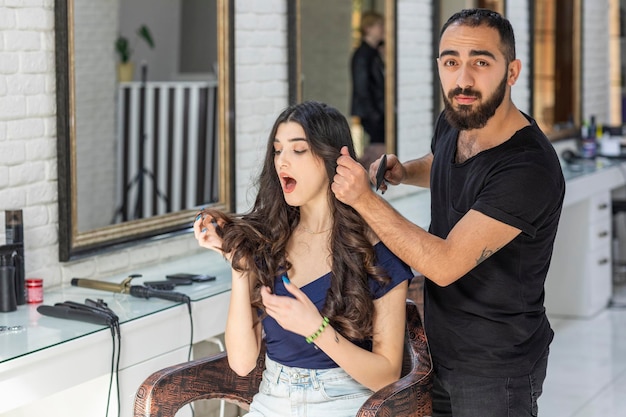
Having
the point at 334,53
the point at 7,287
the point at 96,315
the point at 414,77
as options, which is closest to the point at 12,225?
the point at 7,287

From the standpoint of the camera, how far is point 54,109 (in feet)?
9.43

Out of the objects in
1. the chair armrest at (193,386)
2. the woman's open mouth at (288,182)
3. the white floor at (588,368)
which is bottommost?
the white floor at (588,368)

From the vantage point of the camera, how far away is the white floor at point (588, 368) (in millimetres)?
4082

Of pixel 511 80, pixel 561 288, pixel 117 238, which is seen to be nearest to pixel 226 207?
pixel 117 238

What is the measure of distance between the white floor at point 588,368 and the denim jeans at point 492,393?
1.83 meters

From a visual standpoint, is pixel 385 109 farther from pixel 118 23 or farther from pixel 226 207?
pixel 118 23

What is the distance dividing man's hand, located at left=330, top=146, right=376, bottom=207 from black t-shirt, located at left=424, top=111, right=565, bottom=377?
245 mm

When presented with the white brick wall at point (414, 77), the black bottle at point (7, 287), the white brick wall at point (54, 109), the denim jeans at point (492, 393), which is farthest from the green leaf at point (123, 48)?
the white brick wall at point (414, 77)

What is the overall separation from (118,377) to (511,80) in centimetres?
121

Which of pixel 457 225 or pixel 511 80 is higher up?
pixel 511 80

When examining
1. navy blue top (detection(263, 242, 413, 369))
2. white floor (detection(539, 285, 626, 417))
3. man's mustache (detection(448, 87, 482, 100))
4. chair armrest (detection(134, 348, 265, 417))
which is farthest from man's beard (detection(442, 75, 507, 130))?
white floor (detection(539, 285, 626, 417))

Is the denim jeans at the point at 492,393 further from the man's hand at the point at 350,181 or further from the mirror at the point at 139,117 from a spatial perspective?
the mirror at the point at 139,117

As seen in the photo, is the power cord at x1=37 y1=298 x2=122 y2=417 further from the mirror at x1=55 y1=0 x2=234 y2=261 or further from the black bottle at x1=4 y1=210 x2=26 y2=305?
the mirror at x1=55 y1=0 x2=234 y2=261

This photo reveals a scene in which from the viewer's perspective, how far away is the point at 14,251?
8.75 ft
